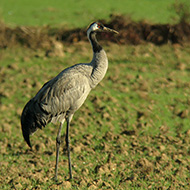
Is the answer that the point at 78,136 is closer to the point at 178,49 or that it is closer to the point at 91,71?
the point at 91,71

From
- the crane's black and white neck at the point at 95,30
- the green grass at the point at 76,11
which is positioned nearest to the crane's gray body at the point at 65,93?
the crane's black and white neck at the point at 95,30

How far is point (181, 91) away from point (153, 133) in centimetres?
230

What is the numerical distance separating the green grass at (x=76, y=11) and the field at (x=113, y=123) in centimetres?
219

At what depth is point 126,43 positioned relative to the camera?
1313 centimetres

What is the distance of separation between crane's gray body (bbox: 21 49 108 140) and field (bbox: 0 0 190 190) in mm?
1129

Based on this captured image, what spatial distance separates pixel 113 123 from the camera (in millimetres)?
8789

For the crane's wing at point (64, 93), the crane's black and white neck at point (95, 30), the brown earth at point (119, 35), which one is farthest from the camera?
the brown earth at point (119, 35)

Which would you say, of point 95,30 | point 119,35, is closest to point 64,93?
point 95,30

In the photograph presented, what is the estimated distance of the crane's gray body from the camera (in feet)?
20.9

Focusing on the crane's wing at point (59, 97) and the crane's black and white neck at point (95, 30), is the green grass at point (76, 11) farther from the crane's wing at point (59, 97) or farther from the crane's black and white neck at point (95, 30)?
the crane's wing at point (59, 97)

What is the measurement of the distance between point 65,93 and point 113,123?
8.84 feet

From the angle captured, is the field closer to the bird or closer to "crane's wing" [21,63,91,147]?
the bird

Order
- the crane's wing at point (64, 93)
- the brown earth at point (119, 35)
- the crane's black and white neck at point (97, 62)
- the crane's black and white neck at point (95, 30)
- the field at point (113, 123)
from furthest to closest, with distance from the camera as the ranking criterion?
the brown earth at point (119, 35)
the field at point (113, 123)
the crane's black and white neck at point (95, 30)
the crane's black and white neck at point (97, 62)
the crane's wing at point (64, 93)

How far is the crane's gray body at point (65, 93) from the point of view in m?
6.36
